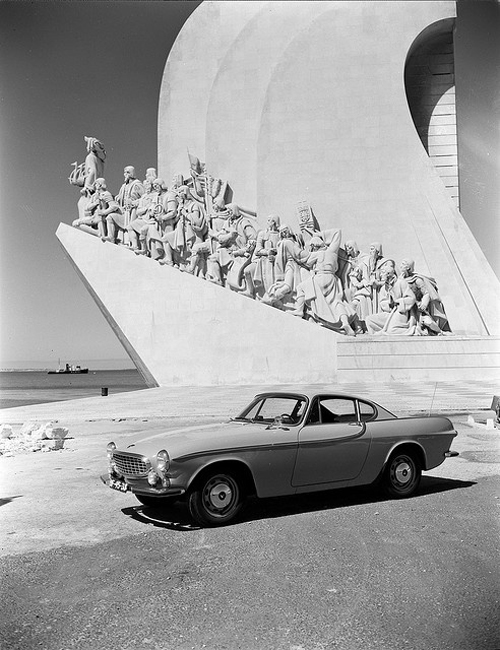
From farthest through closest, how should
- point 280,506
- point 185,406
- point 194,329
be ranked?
point 194,329 < point 185,406 < point 280,506

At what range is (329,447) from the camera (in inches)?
135

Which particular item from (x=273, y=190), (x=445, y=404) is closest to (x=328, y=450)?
(x=445, y=404)

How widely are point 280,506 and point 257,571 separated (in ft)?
3.65

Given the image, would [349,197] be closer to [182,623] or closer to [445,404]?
[445,404]

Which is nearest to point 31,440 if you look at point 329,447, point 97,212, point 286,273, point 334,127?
point 329,447

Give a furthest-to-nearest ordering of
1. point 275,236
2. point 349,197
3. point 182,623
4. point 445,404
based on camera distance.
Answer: point 349,197 → point 275,236 → point 445,404 → point 182,623

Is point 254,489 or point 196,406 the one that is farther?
point 196,406

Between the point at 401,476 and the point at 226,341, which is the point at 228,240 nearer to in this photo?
the point at 226,341

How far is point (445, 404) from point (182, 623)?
7.82 m

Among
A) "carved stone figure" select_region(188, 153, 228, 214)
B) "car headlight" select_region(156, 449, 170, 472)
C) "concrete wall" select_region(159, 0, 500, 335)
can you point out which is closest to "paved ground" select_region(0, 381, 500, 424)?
"car headlight" select_region(156, 449, 170, 472)

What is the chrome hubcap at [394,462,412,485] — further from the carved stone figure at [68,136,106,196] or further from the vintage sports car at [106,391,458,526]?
the carved stone figure at [68,136,106,196]

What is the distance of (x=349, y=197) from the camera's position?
19062 millimetres

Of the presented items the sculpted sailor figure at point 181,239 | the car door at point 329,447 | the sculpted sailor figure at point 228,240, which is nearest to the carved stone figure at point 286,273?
the sculpted sailor figure at point 228,240

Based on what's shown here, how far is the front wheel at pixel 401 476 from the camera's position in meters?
3.74
